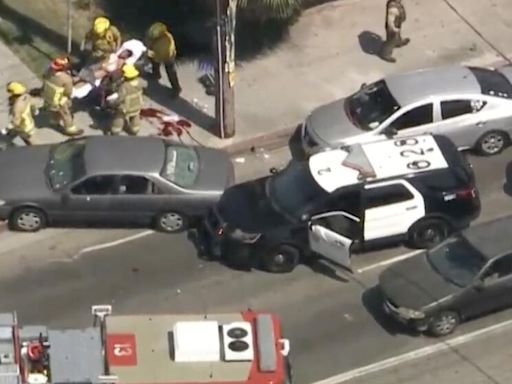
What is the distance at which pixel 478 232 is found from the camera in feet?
82.3

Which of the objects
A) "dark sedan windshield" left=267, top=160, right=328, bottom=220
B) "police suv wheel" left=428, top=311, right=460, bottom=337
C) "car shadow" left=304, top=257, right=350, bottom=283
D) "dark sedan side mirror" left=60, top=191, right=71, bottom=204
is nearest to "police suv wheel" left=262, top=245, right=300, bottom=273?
"car shadow" left=304, top=257, right=350, bottom=283

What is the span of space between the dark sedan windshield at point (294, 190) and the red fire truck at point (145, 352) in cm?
481

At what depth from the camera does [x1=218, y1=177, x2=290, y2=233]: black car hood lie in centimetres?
2588

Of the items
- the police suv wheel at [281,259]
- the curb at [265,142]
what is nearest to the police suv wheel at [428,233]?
the police suv wheel at [281,259]

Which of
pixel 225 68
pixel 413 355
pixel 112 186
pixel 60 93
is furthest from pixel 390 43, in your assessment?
pixel 413 355

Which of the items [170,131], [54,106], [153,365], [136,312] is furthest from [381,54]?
[153,365]

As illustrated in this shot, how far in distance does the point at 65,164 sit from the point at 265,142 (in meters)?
3.83

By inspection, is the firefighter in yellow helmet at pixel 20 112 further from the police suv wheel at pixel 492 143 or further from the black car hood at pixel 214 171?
the police suv wheel at pixel 492 143

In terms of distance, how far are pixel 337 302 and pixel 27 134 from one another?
6310mm

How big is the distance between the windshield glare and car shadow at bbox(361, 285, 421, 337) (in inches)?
133

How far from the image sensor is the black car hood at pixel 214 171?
26828mm

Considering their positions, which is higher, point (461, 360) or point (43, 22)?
point (43, 22)

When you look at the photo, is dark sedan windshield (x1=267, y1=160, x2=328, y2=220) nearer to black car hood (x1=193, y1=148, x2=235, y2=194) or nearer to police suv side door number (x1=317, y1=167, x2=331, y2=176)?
police suv side door number (x1=317, y1=167, x2=331, y2=176)

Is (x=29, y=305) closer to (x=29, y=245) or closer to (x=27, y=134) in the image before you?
(x=29, y=245)
